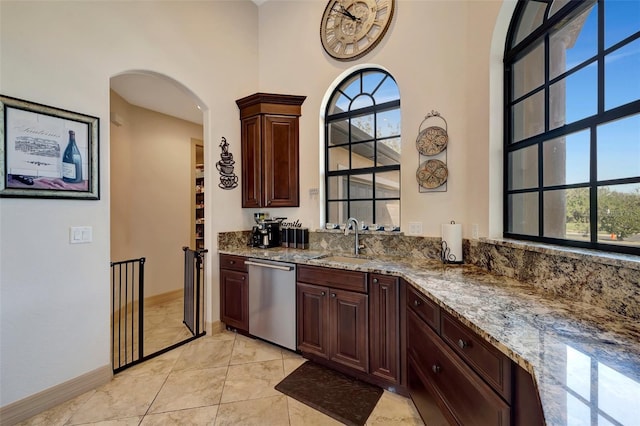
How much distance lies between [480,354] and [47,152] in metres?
2.82

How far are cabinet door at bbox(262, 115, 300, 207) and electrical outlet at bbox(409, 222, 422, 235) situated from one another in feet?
4.25

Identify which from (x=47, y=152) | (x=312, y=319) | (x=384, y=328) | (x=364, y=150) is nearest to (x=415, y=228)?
(x=384, y=328)

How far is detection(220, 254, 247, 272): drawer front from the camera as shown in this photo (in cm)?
274

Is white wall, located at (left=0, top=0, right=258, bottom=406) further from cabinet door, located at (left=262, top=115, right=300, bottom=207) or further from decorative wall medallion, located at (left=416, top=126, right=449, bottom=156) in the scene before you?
decorative wall medallion, located at (left=416, top=126, right=449, bottom=156)

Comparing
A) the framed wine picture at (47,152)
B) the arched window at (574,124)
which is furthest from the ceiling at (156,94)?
the arched window at (574,124)

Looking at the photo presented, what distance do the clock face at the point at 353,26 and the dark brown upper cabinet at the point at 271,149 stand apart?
67 centimetres

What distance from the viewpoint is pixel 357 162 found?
293 cm

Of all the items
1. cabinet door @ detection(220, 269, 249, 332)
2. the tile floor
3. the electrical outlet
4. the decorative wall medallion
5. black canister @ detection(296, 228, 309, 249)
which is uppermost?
the decorative wall medallion

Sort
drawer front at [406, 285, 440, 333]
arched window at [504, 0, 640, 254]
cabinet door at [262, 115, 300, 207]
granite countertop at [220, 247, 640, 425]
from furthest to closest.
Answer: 1. cabinet door at [262, 115, 300, 207]
2. drawer front at [406, 285, 440, 333]
3. arched window at [504, 0, 640, 254]
4. granite countertop at [220, 247, 640, 425]

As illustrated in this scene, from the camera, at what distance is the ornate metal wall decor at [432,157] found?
2238 millimetres

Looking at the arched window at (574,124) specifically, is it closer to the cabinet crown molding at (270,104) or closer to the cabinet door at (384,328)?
the cabinet door at (384,328)

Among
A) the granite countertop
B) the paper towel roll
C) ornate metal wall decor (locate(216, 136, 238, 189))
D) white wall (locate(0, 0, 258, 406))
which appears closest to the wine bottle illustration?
white wall (locate(0, 0, 258, 406))

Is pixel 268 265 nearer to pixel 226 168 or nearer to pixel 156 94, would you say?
pixel 226 168

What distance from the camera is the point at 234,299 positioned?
281 cm
